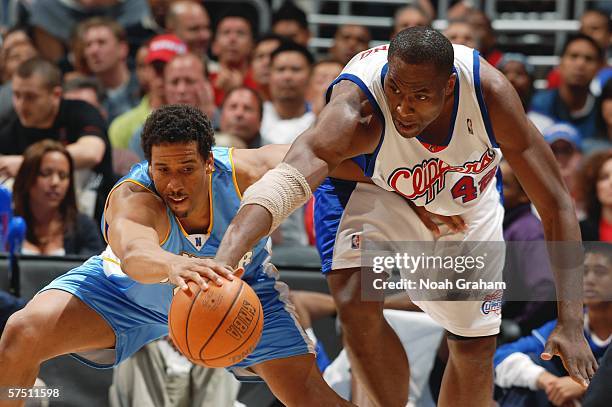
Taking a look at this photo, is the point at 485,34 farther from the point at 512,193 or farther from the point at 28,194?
the point at 28,194

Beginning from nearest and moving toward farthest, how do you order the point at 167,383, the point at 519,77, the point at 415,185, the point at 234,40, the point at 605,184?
1. the point at 415,185
2. the point at 167,383
3. the point at 605,184
4. the point at 519,77
5. the point at 234,40

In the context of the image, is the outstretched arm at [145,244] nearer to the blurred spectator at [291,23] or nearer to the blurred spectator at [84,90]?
the blurred spectator at [84,90]

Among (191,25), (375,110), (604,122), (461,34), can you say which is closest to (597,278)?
(375,110)

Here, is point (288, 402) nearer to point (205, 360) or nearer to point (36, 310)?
point (205, 360)

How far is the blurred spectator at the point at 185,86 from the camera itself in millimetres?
7113

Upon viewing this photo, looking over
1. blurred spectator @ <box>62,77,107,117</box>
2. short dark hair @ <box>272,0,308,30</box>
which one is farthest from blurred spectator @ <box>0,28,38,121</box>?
short dark hair @ <box>272,0,308,30</box>

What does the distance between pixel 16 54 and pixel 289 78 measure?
2.26m

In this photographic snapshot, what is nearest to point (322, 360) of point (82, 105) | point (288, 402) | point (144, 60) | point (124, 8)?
point (288, 402)

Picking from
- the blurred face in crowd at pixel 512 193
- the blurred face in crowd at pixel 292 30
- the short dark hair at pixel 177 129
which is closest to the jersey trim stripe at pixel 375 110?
the short dark hair at pixel 177 129

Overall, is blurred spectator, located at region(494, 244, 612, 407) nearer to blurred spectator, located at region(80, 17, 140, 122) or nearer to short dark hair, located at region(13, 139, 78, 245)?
short dark hair, located at region(13, 139, 78, 245)

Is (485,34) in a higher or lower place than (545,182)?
higher

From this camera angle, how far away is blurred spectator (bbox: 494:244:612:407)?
514 centimetres

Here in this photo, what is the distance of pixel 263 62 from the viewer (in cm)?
836

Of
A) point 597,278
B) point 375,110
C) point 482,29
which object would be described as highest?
point 375,110
